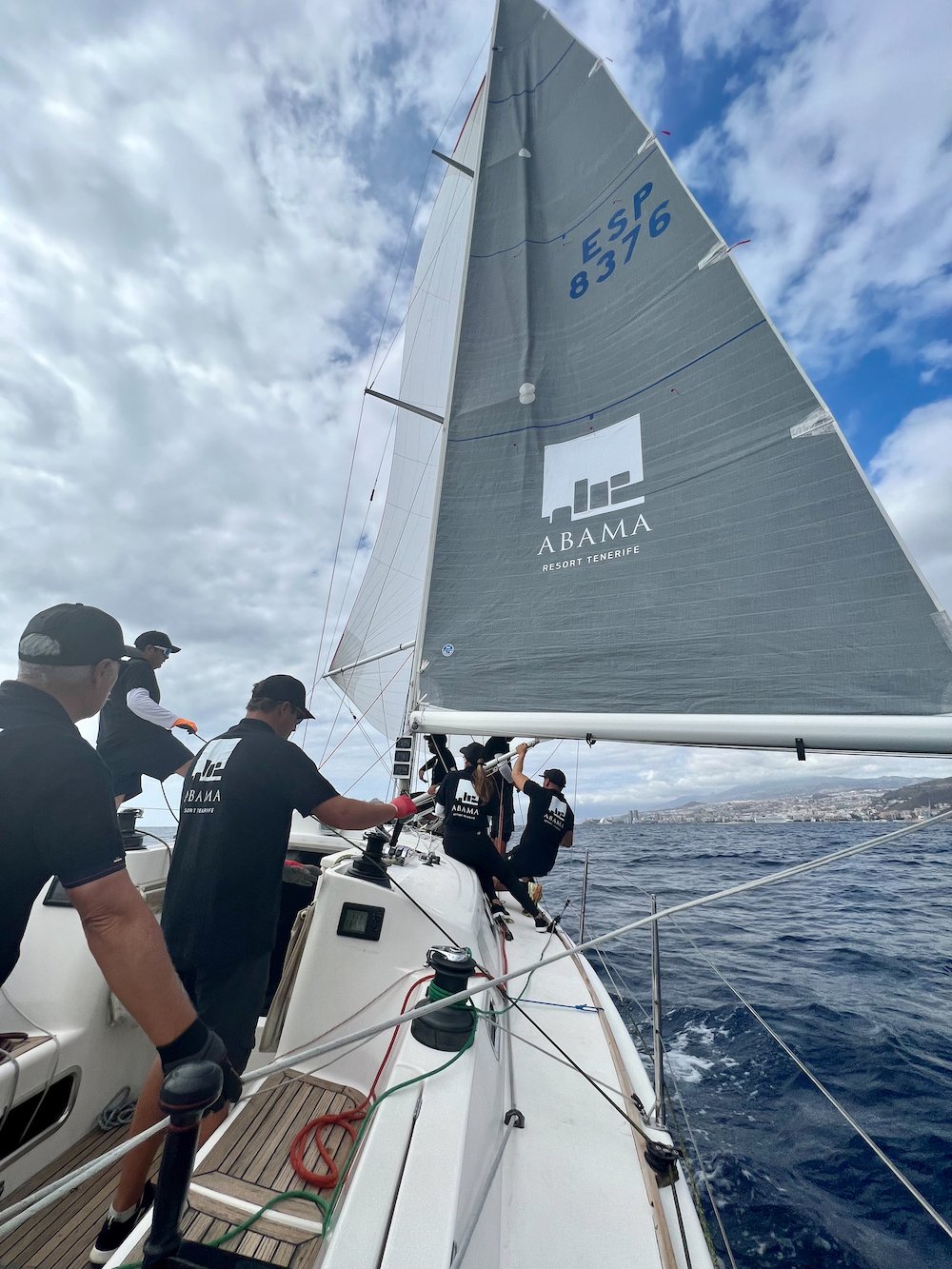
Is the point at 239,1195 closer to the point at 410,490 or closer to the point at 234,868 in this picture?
the point at 234,868

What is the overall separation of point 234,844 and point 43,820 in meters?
0.75

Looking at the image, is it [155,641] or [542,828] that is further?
[542,828]

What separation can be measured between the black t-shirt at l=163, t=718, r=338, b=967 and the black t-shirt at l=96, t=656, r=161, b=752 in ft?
6.07

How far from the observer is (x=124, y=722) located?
3451 mm

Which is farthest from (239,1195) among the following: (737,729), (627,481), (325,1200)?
(627,481)

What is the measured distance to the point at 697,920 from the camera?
8.56m

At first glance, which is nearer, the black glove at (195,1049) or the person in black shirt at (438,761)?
the black glove at (195,1049)

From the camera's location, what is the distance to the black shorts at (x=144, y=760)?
3.42 meters

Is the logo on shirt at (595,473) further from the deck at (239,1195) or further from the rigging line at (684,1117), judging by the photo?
the deck at (239,1195)

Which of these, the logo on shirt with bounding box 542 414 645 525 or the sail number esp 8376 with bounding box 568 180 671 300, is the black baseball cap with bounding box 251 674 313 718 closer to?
the logo on shirt with bounding box 542 414 645 525

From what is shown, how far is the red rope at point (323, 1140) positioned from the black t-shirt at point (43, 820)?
103cm

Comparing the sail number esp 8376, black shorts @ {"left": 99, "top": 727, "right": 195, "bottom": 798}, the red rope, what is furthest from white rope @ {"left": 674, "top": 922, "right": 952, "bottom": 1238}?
the sail number esp 8376

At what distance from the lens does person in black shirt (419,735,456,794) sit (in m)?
5.77

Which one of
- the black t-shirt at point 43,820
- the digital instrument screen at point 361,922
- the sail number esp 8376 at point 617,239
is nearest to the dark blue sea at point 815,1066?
the digital instrument screen at point 361,922
